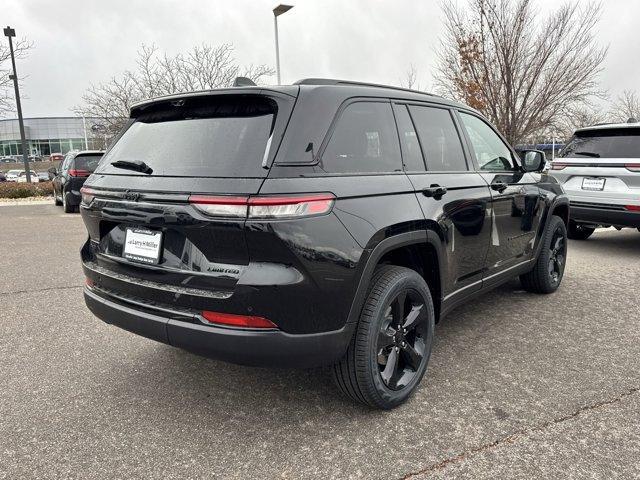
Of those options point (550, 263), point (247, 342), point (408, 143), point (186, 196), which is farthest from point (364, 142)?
point (550, 263)

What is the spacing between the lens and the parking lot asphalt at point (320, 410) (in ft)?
7.53

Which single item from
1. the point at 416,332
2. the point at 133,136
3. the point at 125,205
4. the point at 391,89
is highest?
the point at 391,89

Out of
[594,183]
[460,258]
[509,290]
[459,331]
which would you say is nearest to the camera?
[460,258]

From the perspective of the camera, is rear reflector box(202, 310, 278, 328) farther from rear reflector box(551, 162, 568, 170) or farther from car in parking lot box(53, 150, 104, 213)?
car in parking lot box(53, 150, 104, 213)

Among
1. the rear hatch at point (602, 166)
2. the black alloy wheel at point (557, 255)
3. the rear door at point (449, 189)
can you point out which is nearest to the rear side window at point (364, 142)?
the rear door at point (449, 189)

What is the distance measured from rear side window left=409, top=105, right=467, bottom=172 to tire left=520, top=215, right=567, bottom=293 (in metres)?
1.69

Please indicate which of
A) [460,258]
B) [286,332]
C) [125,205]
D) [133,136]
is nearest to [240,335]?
[286,332]

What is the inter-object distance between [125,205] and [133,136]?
0.58m

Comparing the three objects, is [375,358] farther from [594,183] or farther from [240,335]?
[594,183]

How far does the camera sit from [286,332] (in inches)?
89.1

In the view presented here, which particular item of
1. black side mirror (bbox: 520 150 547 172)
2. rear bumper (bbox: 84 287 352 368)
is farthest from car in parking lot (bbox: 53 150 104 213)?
rear bumper (bbox: 84 287 352 368)

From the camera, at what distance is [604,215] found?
650 cm

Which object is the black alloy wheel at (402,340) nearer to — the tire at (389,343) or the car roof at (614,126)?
the tire at (389,343)

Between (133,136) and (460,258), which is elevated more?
(133,136)
